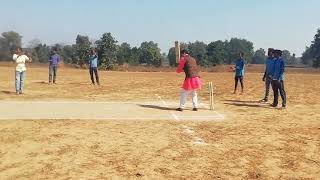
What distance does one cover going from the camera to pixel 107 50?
199ft

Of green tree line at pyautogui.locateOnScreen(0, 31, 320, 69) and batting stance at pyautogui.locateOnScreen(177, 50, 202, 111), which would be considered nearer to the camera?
batting stance at pyautogui.locateOnScreen(177, 50, 202, 111)

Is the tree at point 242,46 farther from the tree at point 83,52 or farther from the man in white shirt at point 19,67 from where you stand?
the man in white shirt at point 19,67

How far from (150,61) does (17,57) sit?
66235 millimetres

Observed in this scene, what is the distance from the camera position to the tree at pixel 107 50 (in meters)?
58.4

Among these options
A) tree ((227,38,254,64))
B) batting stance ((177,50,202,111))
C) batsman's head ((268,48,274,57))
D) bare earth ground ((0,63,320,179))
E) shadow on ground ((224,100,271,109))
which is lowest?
bare earth ground ((0,63,320,179))

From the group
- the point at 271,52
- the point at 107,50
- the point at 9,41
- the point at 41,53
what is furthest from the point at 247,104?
the point at 9,41

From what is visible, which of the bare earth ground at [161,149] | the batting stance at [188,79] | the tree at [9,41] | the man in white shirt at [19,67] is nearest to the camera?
the bare earth ground at [161,149]

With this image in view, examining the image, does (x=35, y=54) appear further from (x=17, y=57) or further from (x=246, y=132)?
(x=246, y=132)

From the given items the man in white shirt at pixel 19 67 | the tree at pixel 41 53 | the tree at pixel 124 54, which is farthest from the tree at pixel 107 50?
the man in white shirt at pixel 19 67

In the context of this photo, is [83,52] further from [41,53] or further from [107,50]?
[41,53]

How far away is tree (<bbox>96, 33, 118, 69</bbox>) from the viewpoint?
58.4m

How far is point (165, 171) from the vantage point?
7.29 meters

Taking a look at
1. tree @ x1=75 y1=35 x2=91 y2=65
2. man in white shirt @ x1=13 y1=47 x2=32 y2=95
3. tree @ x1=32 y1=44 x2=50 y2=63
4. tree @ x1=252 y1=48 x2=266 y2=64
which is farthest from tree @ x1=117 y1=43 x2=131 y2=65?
man in white shirt @ x1=13 y1=47 x2=32 y2=95

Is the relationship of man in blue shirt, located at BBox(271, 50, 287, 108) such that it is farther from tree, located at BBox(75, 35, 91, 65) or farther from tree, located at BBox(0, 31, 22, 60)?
tree, located at BBox(0, 31, 22, 60)
